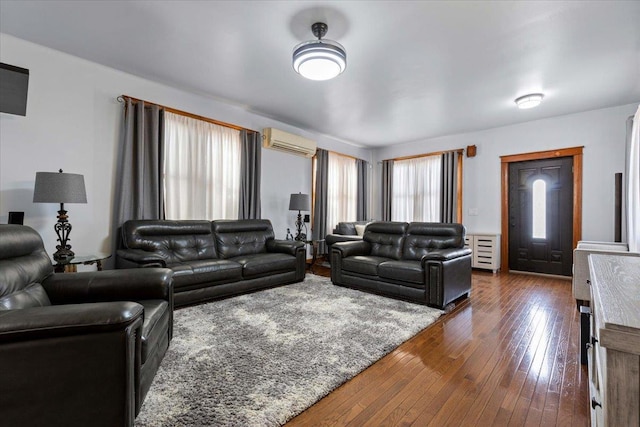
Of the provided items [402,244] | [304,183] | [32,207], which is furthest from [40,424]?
[304,183]

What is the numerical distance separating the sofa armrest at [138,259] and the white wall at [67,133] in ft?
1.86

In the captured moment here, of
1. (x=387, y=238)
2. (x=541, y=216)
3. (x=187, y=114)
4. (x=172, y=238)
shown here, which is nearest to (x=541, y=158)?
(x=541, y=216)

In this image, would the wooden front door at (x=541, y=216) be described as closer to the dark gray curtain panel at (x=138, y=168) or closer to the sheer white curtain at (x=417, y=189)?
the sheer white curtain at (x=417, y=189)

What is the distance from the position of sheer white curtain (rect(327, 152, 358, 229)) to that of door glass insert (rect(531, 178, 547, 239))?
11.3 feet

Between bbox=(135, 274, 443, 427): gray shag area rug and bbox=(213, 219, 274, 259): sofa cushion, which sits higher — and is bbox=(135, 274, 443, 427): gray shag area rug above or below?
below

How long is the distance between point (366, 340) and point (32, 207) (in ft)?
11.4

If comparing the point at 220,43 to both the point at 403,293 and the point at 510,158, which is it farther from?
the point at 510,158

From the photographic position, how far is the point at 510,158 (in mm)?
5254

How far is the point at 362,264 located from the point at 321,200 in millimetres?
2422

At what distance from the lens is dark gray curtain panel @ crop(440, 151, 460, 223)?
5.83 meters

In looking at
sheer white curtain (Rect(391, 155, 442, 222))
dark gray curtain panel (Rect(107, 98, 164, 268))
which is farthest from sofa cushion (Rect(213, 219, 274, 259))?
sheer white curtain (Rect(391, 155, 442, 222))

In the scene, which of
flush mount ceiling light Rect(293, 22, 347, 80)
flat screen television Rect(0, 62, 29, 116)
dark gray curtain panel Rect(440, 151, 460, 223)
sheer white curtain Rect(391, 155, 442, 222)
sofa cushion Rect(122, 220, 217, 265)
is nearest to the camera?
flush mount ceiling light Rect(293, 22, 347, 80)

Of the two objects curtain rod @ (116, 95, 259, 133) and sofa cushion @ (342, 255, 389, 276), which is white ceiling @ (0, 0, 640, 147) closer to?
curtain rod @ (116, 95, 259, 133)

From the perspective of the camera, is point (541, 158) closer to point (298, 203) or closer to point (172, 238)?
point (298, 203)
